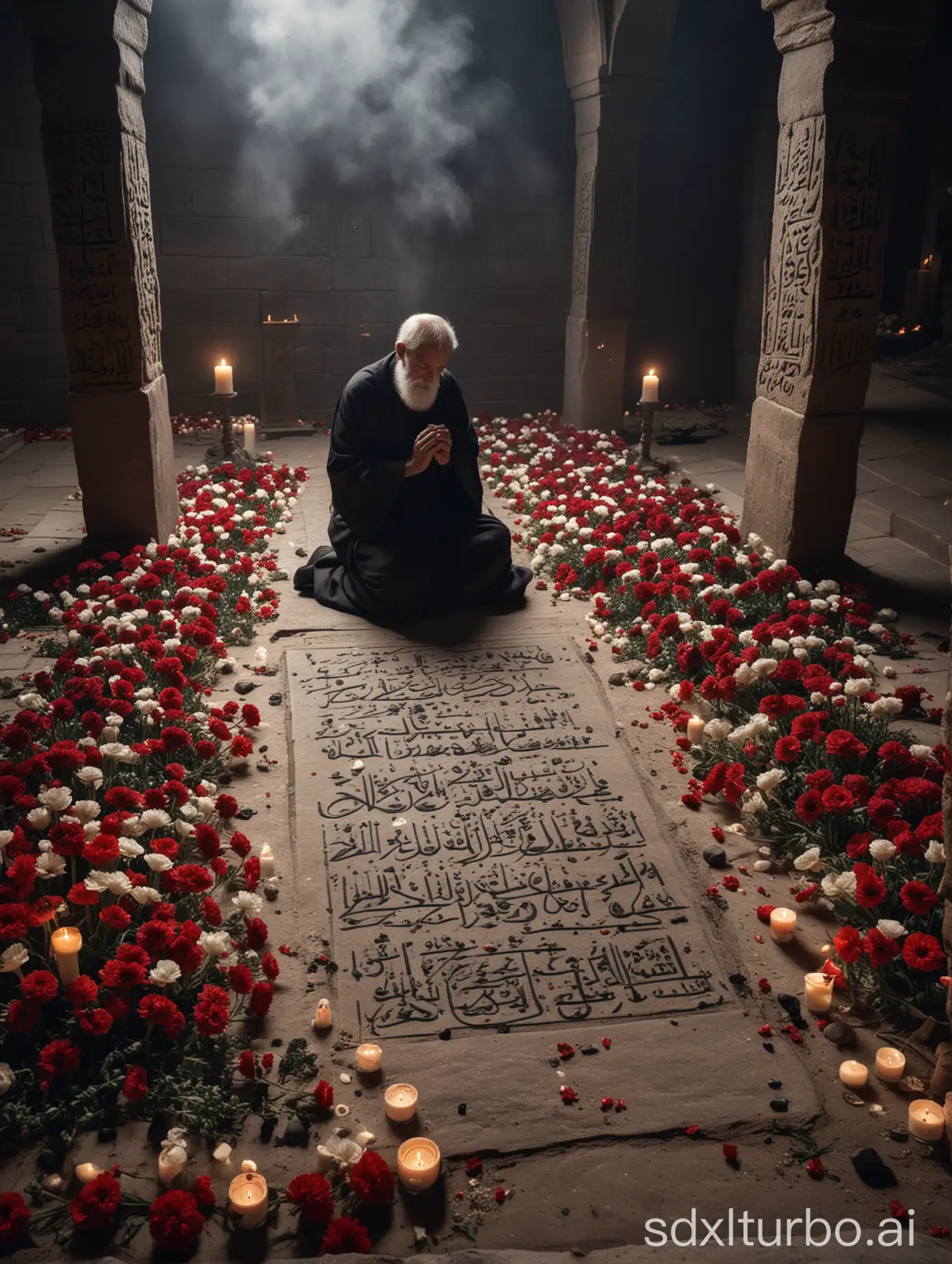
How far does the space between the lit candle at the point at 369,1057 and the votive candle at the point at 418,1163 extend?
29 centimetres

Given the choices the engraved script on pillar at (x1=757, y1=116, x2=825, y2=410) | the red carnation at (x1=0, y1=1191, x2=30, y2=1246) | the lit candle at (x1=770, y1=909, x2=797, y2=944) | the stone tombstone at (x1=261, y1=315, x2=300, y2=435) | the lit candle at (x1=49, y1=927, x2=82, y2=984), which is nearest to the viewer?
the red carnation at (x1=0, y1=1191, x2=30, y2=1246)

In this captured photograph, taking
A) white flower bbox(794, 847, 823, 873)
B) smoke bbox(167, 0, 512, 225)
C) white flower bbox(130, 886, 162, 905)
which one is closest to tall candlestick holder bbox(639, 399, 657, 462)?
smoke bbox(167, 0, 512, 225)

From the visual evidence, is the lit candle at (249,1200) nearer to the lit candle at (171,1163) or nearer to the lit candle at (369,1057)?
the lit candle at (171,1163)

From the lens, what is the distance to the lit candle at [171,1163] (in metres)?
2.16

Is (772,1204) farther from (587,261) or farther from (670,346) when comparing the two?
(670,346)

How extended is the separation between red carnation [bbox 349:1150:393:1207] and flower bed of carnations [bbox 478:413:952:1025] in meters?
1.26

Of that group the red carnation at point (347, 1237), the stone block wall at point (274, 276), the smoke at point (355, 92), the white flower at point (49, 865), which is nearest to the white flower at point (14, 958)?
the white flower at point (49, 865)

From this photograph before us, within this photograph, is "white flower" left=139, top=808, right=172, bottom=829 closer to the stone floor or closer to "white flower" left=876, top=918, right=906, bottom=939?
the stone floor

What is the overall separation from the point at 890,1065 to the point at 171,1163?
1635 mm

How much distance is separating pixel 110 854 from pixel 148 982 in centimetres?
33

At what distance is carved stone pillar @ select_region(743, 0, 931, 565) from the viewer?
16.2ft

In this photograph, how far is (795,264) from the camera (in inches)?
212

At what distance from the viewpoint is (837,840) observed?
3305 millimetres

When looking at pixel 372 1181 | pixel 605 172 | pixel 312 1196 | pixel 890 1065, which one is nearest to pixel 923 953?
pixel 890 1065
